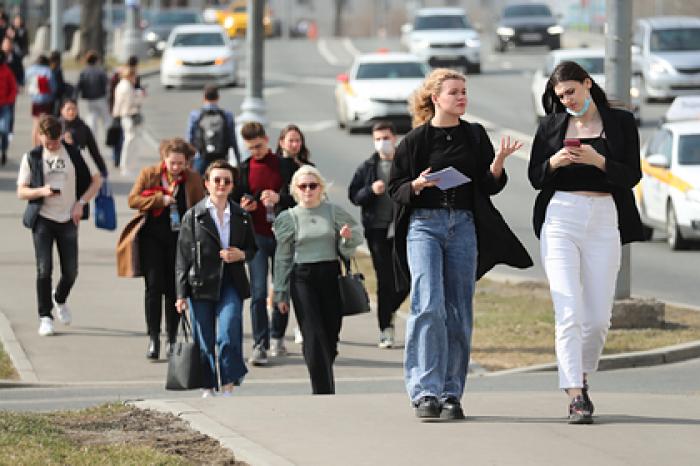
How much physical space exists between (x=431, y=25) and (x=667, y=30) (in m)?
11.4

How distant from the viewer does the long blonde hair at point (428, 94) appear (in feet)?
31.8

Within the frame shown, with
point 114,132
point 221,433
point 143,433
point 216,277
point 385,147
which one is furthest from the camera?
point 114,132

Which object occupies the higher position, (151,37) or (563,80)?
(563,80)

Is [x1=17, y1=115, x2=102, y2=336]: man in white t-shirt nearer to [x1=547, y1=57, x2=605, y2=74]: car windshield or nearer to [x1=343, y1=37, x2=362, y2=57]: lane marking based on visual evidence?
[x1=547, y1=57, x2=605, y2=74]: car windshield

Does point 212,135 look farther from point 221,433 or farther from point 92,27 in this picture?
point 92,27

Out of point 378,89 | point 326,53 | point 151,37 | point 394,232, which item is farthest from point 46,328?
point 326,53

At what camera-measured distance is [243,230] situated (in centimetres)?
1225

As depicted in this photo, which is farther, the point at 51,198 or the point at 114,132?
the point at 114,132

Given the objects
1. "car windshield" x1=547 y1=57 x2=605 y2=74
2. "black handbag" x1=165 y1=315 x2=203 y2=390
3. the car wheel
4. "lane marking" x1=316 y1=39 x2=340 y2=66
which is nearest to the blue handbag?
"black handbag" x1=165 y1=315 x2=203 y2=390

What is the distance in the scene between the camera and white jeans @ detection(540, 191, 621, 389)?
9.57 metres

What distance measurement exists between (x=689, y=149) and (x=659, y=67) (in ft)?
69.4

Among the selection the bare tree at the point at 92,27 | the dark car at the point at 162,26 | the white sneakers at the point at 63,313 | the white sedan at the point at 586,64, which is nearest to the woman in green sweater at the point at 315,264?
the white sneakers at the point at 63,313

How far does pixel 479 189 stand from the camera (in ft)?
32.0

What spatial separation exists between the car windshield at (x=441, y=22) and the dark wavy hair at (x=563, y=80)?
1803 inches
